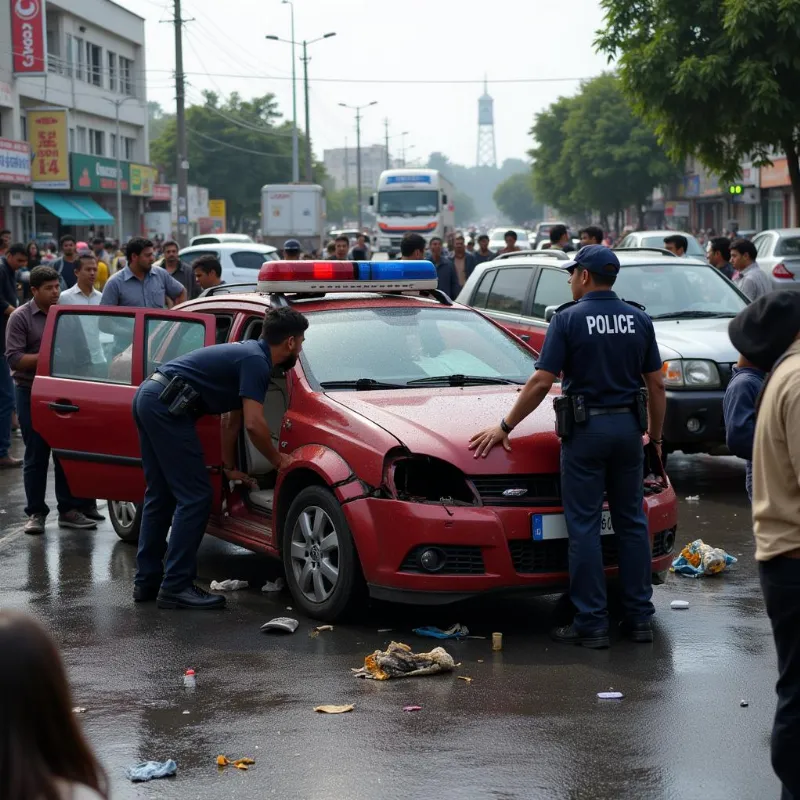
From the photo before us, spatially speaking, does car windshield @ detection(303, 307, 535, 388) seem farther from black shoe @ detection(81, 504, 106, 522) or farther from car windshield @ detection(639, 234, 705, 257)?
car windshield @ detection(639, 234, 705, 257)

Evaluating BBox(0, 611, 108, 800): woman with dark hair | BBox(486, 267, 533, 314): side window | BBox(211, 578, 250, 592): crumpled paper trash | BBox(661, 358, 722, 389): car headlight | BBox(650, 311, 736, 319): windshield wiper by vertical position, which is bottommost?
BBox(211, 578, 250, 592): crumpled paper trash

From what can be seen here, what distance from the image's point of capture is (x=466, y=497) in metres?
6.38

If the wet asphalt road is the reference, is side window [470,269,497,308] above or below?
above

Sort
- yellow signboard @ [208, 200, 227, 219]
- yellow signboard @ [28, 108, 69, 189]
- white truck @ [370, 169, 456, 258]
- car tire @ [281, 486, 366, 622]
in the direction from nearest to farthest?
car tire @ [281, 486, 366, 622] → white truck @ [370, 169, 456, 258] → yellow signboard @ [28, 108, 69, 189] → yellow signboard @ [208, 200, 227, 219]

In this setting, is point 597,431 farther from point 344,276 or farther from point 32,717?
point 32,717

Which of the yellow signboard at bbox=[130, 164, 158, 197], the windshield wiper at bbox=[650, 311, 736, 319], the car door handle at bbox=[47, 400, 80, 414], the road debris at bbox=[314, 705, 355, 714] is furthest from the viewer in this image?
the yellow signboard at bbox=[130, 164, 158, 197]

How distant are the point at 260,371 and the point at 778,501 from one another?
359 centimetres

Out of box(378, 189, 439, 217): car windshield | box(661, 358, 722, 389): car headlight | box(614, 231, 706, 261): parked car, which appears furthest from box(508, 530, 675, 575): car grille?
box(378, 189, 439, 217): car windshield

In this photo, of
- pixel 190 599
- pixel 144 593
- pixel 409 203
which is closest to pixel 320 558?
pixel 190 599

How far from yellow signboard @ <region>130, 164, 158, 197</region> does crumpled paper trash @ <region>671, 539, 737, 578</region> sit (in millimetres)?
54185

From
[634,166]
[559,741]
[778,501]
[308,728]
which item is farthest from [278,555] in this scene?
[634,166]

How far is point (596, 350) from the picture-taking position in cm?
619

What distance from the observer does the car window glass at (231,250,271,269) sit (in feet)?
81.7

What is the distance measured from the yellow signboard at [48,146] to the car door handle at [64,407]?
42505mm
